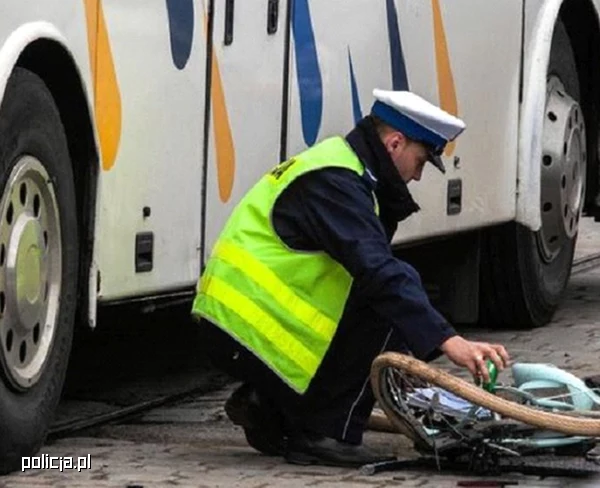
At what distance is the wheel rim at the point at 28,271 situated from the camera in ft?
18.8

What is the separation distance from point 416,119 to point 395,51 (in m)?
1.94

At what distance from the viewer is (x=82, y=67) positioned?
5.87 metres

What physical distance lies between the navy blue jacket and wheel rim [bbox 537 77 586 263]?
3227 mm

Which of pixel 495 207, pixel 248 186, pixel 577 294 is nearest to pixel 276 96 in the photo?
pixel 248 186

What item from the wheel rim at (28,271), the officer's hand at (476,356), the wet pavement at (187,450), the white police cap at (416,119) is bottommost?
the wet pavement at (187,450)

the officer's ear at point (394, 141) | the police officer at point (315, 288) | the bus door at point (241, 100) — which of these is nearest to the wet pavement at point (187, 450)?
the police officer at point (315, 288)

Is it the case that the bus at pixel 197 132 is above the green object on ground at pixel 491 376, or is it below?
above

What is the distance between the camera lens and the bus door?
6.72m

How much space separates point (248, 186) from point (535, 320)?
9.53ft

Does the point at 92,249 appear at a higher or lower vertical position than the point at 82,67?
lower

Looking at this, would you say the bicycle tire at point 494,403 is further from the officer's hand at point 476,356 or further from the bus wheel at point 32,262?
the bus wheel at point 32,262

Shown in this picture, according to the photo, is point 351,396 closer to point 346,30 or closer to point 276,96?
point 276,96

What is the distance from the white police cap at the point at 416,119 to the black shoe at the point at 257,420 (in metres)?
0.80

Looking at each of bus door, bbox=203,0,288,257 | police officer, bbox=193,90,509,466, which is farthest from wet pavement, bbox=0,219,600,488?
bus door, bbox=203,0,288,257
